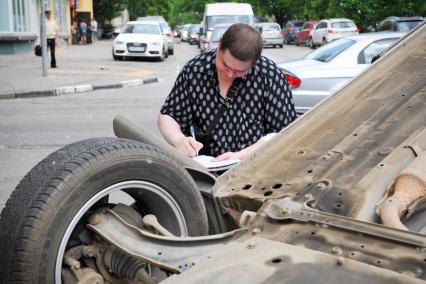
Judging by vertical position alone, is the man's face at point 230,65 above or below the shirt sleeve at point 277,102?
above

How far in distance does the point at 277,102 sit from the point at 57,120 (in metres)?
7.89

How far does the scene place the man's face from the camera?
3.46 m

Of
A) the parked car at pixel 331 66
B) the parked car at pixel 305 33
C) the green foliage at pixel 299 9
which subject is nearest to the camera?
the parked car at pixel 331 66

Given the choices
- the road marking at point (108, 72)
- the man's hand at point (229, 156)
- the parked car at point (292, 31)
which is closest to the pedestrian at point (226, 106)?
the man's hand at point (229, 156)

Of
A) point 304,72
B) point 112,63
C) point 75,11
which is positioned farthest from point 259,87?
point 75,11

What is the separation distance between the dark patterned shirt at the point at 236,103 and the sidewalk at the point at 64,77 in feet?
38.3

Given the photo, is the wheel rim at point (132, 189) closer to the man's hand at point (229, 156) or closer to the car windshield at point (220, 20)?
the man's hand at point (229, 156)

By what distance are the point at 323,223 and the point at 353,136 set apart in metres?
0.91

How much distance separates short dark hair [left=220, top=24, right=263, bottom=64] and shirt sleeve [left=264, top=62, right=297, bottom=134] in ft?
1.02

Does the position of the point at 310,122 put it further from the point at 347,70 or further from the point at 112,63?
the point at 112,63

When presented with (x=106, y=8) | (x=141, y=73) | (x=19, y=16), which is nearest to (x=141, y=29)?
(x=19, y=16)

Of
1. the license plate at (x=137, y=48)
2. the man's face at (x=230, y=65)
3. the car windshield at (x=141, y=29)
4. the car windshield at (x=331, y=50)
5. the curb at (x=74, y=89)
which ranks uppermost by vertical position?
the man's face at (x=230, y=65)

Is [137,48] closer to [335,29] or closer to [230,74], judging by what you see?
[335,29]

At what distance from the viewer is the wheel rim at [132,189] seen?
2365 millimetres
